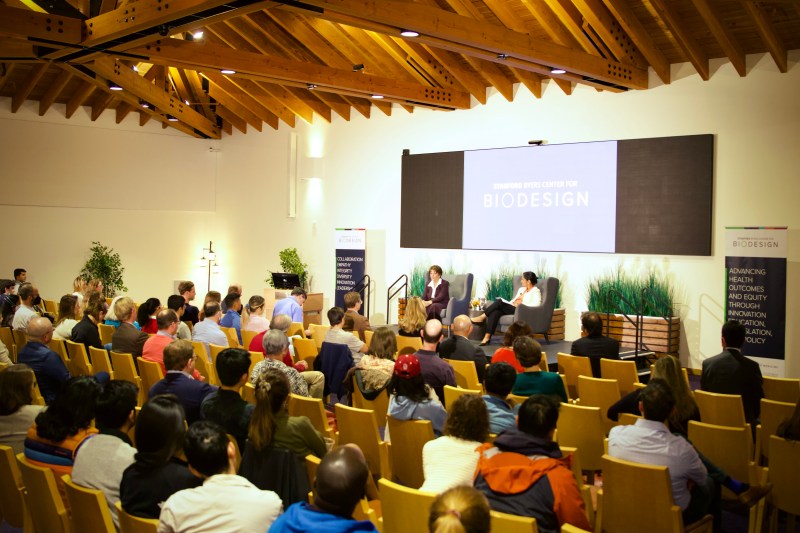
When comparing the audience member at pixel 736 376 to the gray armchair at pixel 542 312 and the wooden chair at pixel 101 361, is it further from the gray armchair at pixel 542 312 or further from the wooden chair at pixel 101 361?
the gray armchair at pixel 542 312

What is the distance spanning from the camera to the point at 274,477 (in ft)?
11.6

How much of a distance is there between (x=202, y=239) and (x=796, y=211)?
1309 cm

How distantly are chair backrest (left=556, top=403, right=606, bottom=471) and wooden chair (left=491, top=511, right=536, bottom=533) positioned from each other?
81.9 inches

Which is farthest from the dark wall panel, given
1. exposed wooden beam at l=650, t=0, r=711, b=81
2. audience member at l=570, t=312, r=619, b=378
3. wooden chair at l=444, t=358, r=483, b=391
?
wooden chair at l=444, t=358, r=483, b=391

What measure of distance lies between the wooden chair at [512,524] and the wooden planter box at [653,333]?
8.27 m

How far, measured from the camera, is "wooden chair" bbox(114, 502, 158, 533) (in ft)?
8.86

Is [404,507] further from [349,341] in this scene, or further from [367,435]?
[349,341]

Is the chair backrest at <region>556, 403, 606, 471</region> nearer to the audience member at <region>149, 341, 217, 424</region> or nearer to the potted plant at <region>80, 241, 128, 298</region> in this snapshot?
the audience member at <region>149, 341, 217, 424</region>

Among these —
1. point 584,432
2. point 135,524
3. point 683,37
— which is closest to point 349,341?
point 584,432

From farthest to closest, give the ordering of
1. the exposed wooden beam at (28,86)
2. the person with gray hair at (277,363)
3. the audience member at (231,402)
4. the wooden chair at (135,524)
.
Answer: the exposed wooden beam at (28,86), the person with gray hair at (277,363), the audience member at (231,402), the wooden chair at (135,524)

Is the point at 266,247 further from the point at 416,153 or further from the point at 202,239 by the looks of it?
the point at 416,153

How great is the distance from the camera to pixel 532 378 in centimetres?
508

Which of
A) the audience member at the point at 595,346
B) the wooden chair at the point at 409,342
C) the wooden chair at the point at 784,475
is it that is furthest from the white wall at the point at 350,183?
the wooden chair at the point at 784,475

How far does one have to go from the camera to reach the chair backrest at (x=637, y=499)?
3.28 metres
